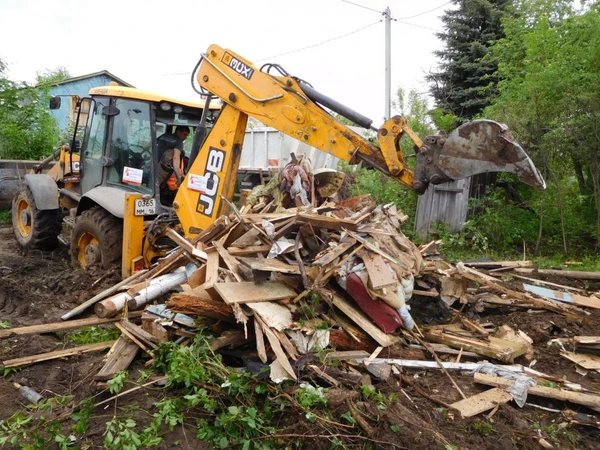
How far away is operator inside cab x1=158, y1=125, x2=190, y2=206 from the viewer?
646 centimetres

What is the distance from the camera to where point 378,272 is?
13.6ft

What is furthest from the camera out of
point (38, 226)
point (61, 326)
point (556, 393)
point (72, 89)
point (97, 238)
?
point (72, 89)

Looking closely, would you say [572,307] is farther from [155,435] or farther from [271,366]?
[155,435]

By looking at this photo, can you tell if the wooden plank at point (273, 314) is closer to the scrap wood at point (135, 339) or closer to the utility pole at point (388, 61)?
the scrap wood at point (135, 339)

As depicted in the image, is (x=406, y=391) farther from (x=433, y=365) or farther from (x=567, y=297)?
(x=567, y=297)

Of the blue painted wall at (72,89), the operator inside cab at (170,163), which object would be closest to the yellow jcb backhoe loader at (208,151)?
the operator inside cab at (170,163)

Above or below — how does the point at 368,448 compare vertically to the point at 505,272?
below

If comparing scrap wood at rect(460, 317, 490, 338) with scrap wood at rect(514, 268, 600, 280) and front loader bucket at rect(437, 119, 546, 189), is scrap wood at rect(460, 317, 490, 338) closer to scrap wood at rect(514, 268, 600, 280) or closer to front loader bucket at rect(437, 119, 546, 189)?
front loader bucket at rect(437, 119, 546, 189)

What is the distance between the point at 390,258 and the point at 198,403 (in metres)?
2.14

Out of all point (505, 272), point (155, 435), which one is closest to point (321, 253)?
point (155, 435)

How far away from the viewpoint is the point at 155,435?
10.2ft

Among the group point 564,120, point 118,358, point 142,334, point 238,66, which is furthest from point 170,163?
point 564,120

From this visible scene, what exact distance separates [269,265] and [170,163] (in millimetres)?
3052

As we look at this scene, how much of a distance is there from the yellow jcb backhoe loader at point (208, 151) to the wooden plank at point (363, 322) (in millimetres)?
1335
